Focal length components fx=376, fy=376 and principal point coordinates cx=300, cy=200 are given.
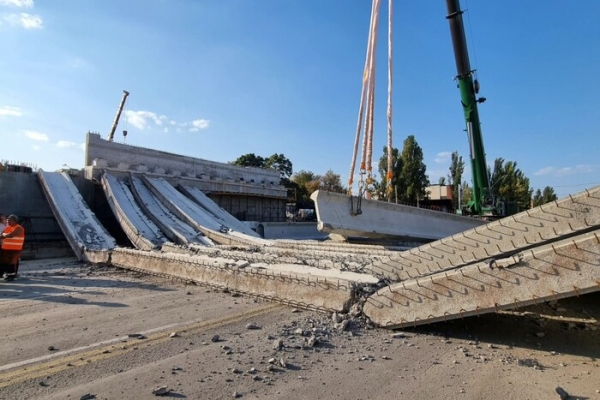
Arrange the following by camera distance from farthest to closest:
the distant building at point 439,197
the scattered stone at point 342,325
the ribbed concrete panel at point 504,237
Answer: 1. the distant building at point 439,197
2. the scattered stone at point 342,325
3. the ribbed concrete panel at point 504,237

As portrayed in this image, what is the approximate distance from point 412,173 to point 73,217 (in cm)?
2956

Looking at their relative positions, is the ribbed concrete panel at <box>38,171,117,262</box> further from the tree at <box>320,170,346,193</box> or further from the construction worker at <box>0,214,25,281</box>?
the tree at <box>320,170,346,193</box>

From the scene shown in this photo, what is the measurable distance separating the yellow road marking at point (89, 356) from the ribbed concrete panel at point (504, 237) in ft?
8.77

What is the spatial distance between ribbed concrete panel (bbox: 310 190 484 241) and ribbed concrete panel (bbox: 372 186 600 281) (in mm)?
5370

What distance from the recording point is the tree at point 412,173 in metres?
36.2

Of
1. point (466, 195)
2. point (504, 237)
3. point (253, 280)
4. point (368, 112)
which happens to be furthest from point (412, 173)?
point (504, 237)

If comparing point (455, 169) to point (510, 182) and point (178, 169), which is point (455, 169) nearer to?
point (510, 182)

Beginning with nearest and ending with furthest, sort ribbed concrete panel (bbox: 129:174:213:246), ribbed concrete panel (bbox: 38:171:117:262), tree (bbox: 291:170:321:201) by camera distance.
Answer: ribbed concrete panel (bbox: 38:171:117:262), ribbed concrete panel (bbox: 129:174:213:246), tree (bbox: 291:170:321:201)

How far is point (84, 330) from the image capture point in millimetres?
4973

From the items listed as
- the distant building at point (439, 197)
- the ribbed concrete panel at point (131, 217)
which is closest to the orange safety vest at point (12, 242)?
the ribbed concrete panel at point (131, 217)

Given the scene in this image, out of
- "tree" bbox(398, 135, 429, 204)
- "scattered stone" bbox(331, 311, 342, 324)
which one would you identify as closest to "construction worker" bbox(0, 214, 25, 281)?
"scattered stone" bbox(331, 311, 342, 324)

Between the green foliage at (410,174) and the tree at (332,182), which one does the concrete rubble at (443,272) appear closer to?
the green foliage at (410,174)

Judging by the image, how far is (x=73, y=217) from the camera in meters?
14.2

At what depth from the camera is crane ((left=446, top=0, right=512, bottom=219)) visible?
514 inches
